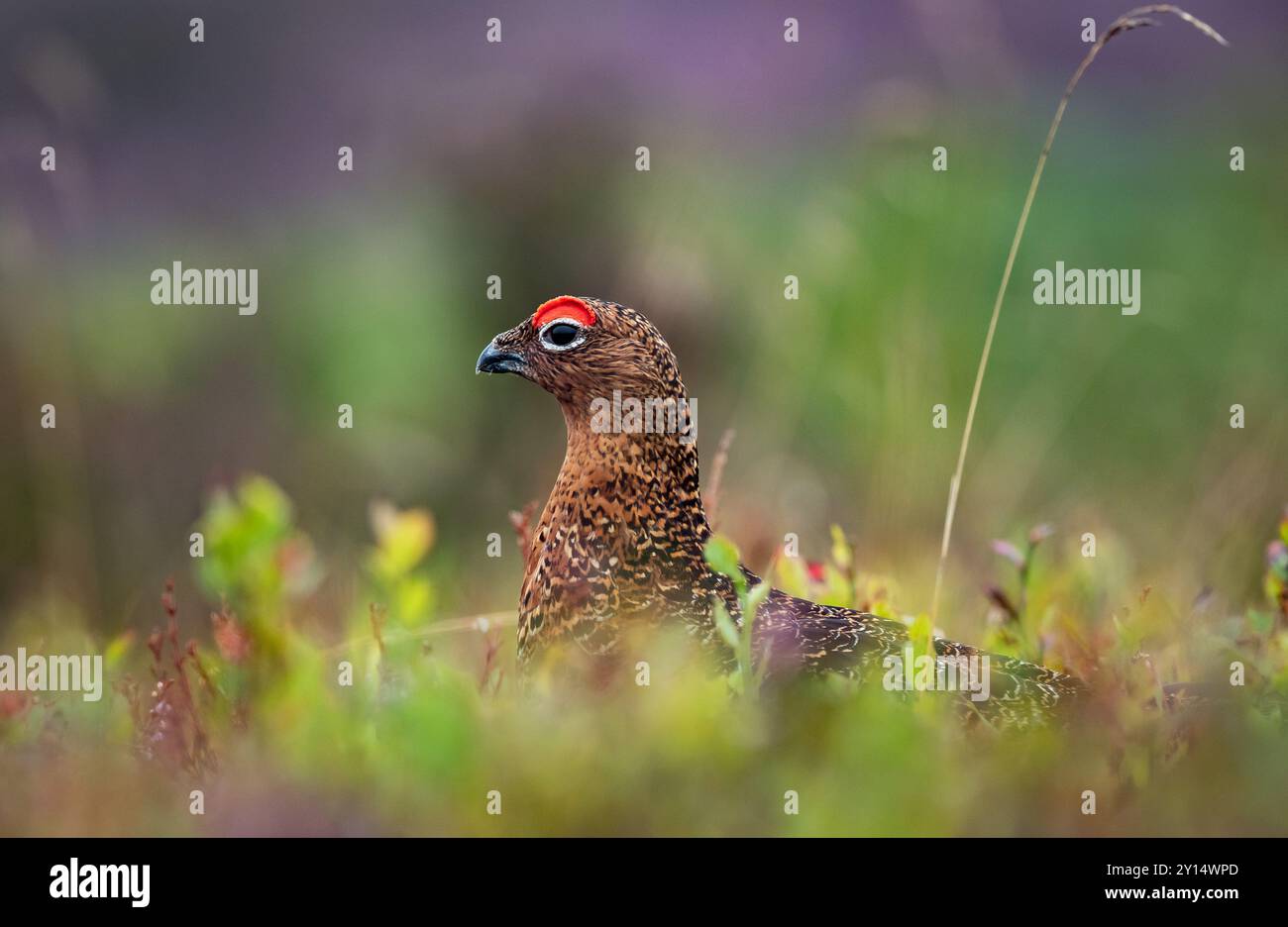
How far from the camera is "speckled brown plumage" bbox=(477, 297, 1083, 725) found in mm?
4387

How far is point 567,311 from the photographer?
531 centimetres

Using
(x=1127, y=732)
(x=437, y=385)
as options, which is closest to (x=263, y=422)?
(x=437, y=385)

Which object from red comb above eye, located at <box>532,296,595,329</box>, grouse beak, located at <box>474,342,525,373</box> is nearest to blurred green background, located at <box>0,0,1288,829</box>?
grouse beak, located at <box>474,342,525,373</box>

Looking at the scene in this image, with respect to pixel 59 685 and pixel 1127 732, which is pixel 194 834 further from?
pixel 1127 732

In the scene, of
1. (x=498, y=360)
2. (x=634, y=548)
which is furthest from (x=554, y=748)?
(x=498, y=360)

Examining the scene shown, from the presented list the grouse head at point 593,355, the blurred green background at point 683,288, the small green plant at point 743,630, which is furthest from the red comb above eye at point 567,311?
the small green plant at point 743,630

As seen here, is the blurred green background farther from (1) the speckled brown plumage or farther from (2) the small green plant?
(2) the small green plant

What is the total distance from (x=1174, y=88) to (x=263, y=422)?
426 inches

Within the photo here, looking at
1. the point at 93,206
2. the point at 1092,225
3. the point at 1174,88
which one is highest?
the point at 1174,88

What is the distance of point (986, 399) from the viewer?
10305 mm

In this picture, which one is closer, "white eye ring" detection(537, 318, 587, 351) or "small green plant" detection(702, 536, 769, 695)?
"small green plant" detection(702, 536, 769, 695)

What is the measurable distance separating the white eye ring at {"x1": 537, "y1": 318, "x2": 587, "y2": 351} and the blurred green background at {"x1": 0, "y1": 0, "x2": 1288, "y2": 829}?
1386 millimetres

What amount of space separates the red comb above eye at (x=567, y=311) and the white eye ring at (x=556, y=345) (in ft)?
0.05

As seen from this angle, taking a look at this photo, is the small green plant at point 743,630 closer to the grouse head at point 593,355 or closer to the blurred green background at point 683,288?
the grouse head at point 593,355
